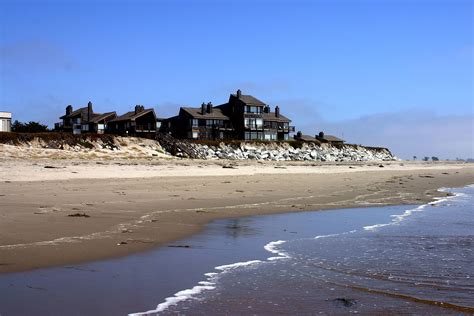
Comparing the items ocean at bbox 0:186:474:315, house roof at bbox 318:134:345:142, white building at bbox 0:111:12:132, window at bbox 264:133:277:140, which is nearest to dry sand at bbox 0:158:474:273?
ocean at bbox 0:186:474:315

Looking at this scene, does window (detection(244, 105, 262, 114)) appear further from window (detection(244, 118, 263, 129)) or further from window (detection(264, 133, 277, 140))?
window (detection(264, 133, 277, 140))

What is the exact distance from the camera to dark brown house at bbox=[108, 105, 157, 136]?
3000 inches

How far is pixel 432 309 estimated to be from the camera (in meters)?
5.37

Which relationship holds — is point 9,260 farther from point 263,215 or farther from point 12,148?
point 12,148

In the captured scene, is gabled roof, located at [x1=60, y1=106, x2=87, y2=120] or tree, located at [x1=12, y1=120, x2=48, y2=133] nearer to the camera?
tree, located at [x1=12, y1=120, x2=48, y2=133]

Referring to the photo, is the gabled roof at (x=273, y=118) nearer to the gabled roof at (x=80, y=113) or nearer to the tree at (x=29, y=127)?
the gabled roof at (x=80, y=113)

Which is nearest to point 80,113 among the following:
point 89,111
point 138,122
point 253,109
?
point 89,111

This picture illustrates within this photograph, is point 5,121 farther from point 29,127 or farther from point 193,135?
point 193,135

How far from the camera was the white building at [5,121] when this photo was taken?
5559 centimetres

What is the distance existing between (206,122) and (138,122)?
12.7 metres

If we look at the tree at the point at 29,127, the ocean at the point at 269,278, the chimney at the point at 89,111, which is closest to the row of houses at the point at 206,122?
the chimney at the point at 89,111

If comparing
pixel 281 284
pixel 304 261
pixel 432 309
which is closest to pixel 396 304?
pixel 432 309

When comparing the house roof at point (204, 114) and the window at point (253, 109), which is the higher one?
the window at point (253, 109)

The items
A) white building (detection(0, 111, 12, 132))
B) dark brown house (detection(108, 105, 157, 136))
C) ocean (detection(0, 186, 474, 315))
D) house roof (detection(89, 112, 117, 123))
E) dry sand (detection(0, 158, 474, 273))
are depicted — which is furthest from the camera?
house roof (detection(89, 112, 117, 123))
